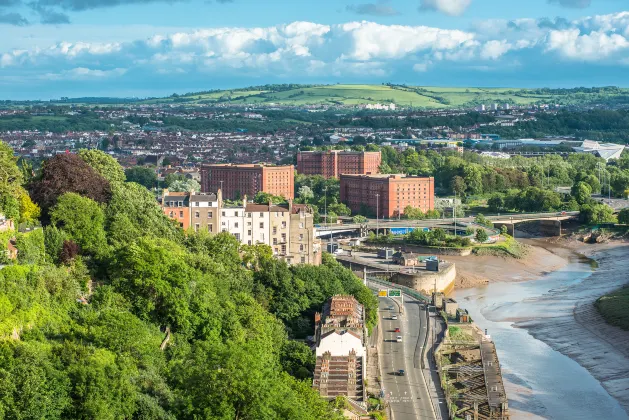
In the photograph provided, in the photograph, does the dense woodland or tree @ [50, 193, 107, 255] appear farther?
tree @ [50, 193, 107, 255]

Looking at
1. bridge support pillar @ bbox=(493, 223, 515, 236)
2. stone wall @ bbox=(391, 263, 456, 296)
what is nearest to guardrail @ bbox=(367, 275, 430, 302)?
stone wall @ bbox=(391, 263, 456, 296)

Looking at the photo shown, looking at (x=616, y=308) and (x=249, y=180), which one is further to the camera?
(x=249, y=180)

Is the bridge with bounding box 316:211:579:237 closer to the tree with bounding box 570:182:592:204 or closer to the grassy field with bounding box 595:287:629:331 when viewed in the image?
the tree with bounding box 570:182:592:204

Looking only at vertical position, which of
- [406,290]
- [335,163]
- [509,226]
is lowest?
[509,226]

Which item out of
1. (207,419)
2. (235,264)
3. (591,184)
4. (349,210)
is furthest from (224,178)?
(207,419)

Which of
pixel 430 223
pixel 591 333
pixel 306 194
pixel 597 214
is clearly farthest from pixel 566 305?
pixel 306 194

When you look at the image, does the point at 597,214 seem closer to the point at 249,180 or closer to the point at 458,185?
the point at 458,185
